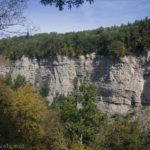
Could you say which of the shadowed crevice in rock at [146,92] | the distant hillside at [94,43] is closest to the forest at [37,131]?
the distant hillside at [94,43]

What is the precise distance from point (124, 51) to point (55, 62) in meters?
14.7

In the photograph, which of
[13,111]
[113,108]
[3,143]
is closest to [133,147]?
[13,111]

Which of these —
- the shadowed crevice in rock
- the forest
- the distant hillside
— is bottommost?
the shadowed crevice in rock

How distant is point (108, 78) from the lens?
79938 millimetres

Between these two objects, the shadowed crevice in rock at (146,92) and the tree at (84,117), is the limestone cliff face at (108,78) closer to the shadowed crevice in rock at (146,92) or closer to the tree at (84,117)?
the shadowed crevice in rock at (146,92)

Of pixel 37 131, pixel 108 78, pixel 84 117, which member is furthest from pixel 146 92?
pixel 37 131

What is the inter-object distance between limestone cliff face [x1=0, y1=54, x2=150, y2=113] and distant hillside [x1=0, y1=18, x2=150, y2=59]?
125cm

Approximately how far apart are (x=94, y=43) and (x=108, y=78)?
783cm

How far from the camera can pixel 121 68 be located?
261 feet

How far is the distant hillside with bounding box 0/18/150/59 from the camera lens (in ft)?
258

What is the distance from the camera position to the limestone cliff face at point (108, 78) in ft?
255

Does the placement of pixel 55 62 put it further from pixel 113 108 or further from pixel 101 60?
pixel 113 108

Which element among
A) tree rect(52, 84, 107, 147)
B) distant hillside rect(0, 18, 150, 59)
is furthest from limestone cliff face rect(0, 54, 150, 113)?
tree rect(52, 84, 107, 147)

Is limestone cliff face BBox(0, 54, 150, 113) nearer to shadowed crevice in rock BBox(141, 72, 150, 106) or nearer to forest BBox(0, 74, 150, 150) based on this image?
shadowed crevice in rock BBox(141, 72, 150, 106)
